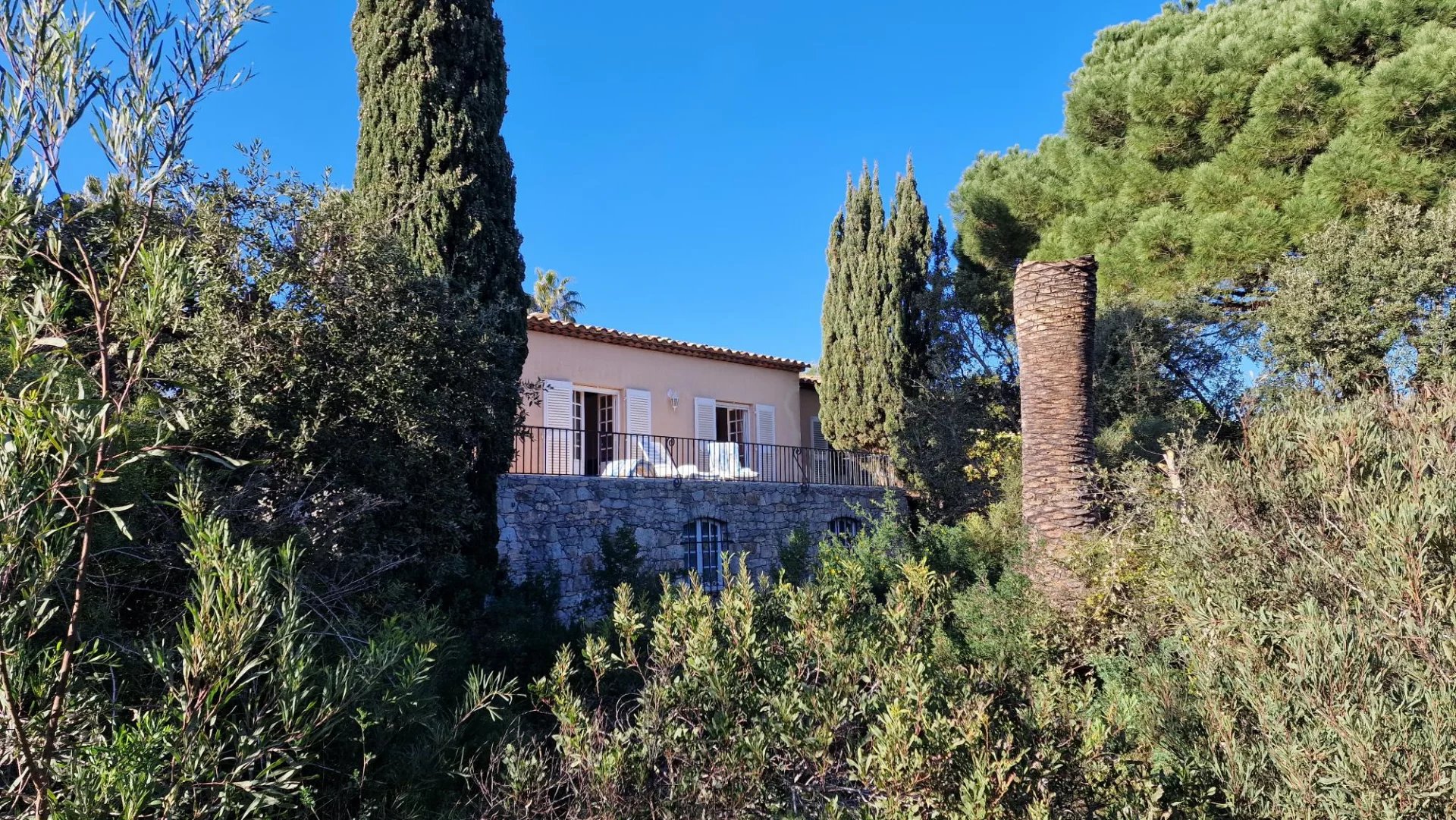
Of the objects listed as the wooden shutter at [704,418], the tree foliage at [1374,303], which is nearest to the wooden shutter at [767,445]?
the wooden shutter at [704,418]

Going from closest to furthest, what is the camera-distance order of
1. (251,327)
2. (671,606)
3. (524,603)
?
(671,606) < (251,327) < (524,603)

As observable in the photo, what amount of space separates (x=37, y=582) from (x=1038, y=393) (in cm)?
918

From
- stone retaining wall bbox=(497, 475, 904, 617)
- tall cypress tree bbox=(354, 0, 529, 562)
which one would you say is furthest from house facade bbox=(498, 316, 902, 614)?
tall cypress tree bbox=(354, 0, 529, 562)

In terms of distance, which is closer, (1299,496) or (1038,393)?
(1299,496)

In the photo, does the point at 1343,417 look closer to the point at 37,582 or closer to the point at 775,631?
the point at 775,631

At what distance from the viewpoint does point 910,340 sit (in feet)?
56.7

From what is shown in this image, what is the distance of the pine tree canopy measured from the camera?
12.2 meters

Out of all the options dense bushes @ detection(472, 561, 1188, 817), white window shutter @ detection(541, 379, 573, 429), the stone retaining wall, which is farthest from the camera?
white window shutter @ detection(541, 379, 573, 429)

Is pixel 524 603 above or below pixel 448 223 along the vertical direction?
below

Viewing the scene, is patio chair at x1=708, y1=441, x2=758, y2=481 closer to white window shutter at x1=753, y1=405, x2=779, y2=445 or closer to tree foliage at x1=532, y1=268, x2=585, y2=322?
white window shutter at x1=753, y1=405, x2=779, y2=445

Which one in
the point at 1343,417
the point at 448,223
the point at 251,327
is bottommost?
the point at 1343,417

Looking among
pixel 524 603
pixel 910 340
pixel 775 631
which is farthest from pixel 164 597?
pixel 910 340

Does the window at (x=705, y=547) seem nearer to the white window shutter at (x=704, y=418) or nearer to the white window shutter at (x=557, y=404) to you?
the white window shutter at (x=557, y=404)

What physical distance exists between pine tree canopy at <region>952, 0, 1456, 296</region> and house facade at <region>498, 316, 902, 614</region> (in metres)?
5.68
